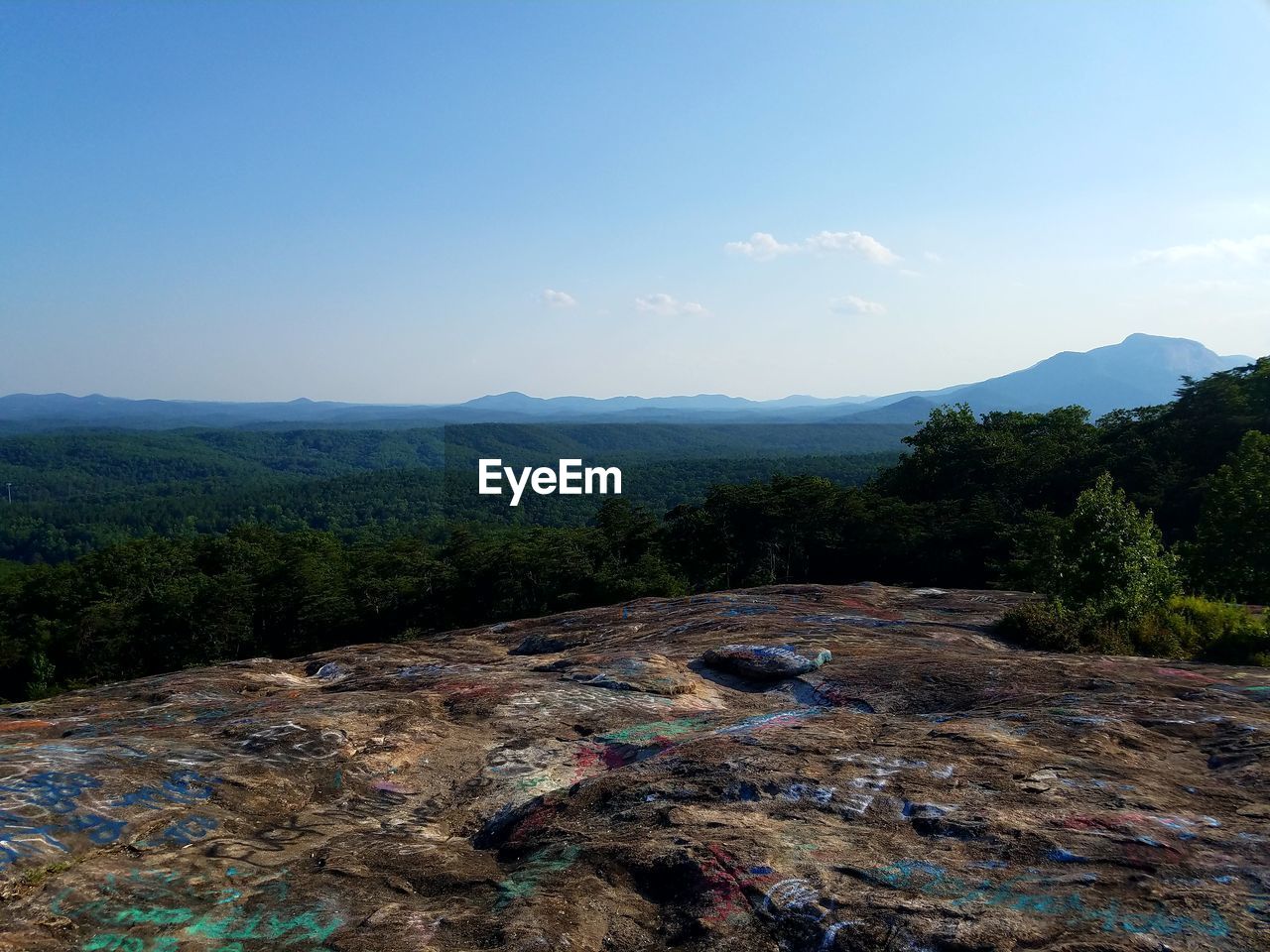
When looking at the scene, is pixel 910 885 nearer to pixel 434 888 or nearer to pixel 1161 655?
pixel 434 888

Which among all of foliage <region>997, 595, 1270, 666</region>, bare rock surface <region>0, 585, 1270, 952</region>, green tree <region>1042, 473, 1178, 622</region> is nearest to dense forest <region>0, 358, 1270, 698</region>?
green tree <region>1042, 473, 1178, 622</region>

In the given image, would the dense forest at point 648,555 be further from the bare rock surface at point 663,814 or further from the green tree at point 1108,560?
the bare rock surface at point 663,814

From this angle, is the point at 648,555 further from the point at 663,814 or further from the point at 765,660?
the point at 663,814

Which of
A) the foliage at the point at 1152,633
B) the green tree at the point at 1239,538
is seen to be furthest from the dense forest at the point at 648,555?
the foliage at the point at 1152,633

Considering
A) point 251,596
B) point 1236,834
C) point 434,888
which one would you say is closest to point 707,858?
point 434,888

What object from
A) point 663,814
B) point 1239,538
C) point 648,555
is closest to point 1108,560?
point 1239,538

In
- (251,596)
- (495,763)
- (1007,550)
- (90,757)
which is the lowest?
(251,596)

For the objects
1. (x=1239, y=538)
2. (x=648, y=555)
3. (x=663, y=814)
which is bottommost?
(x=648, y=555)
